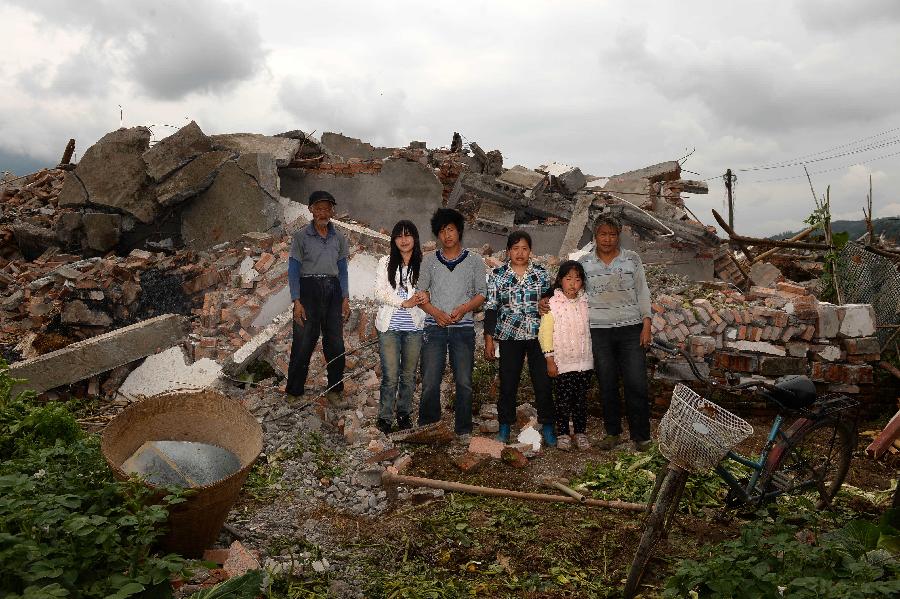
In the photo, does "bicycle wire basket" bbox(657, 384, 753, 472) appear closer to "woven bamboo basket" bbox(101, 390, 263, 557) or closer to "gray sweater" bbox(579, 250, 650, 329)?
"gray sweater" bbox(579, 250, 650, 329)

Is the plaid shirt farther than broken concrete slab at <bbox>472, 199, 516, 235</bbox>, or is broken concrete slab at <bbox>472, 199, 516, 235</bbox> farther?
broken concrete slab at <bbox>472, 199, 516, 235</bbox>

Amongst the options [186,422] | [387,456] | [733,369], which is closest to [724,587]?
[387,456]

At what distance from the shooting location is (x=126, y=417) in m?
3.54

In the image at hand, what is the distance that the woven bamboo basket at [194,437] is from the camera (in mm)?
3148

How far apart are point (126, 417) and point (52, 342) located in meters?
4.44

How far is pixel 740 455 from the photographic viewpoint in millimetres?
4047

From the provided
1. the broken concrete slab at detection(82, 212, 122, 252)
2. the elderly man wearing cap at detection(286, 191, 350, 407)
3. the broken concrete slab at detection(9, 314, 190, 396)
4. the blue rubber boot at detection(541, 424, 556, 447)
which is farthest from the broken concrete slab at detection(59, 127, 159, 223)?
the blue rubber boot at detection(541, 424, 556, 447)

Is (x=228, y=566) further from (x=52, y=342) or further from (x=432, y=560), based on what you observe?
(x=52, y=342)

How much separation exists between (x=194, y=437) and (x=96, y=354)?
3.38 m

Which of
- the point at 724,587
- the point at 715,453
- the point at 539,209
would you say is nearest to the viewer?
the point at 724,587

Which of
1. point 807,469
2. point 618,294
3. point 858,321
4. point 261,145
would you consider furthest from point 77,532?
point 261,145

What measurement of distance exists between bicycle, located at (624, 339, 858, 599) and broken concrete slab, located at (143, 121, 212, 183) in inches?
307

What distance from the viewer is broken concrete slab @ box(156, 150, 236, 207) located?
8812 mm

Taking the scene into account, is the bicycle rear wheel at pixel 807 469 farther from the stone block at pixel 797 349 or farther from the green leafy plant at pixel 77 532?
the green leafy plant at pixel 77 532
